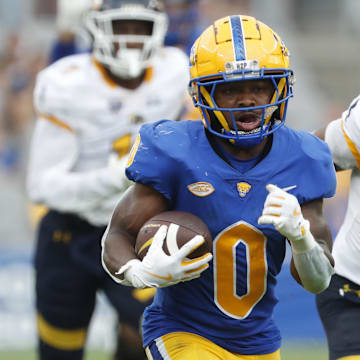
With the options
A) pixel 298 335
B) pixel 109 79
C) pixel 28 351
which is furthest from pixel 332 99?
pixel 109 79

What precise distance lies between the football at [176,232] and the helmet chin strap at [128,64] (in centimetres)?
184

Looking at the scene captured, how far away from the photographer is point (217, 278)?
2.78m

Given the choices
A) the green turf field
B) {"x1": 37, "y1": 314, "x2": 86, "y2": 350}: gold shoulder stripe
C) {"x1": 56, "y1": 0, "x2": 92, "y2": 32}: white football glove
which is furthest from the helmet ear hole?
the green turf field

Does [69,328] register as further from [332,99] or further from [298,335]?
[332,99]

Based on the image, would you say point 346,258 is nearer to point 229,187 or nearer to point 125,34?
point 229,187

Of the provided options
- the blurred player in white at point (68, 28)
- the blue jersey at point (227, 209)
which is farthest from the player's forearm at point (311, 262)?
the blurred player in white at point (68, 28)

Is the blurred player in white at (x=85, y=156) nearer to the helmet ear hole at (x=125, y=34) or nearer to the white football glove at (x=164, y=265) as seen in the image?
the helmet ear hole at (x=125, y=34)

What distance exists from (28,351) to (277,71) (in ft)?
14.8

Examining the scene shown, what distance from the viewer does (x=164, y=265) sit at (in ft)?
7.93

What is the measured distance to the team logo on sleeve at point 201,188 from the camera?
2.70 m

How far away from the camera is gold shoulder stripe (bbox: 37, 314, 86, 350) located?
4367 mm

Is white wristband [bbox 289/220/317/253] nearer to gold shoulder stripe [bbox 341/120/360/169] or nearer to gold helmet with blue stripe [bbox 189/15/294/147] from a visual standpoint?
gold helmet with blue stripe [bbox 189/15/294/147]

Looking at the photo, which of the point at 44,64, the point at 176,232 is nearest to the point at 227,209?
the point at 176,232

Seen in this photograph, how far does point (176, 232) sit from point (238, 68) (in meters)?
0.55
